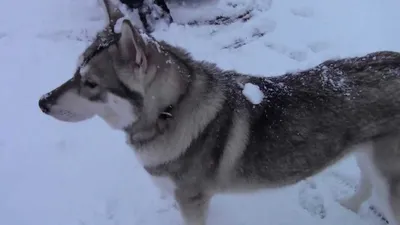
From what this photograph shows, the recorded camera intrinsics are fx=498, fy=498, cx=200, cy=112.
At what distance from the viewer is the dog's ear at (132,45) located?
7.87 ft

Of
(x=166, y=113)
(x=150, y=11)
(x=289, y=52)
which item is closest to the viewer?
(x=166, y=113)

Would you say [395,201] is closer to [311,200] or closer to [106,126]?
[311,200]

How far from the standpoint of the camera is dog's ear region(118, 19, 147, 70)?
2398 mm

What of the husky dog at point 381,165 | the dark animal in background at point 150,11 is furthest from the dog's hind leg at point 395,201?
the dark animal in background at point 150,11

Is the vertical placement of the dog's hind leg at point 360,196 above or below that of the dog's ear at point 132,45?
below

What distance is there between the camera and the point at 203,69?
302cm

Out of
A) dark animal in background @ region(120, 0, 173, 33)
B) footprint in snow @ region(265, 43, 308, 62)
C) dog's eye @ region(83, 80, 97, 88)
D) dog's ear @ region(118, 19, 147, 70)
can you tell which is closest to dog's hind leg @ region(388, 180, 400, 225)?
dog's ear @ region(118, 19, 147, 70)

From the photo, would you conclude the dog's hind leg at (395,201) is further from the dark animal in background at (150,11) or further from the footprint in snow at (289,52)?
the dark animal in background at (150,11)

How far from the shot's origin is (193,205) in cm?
319

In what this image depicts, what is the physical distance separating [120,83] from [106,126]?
1977mm

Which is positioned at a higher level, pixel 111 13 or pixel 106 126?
pixel 111 13

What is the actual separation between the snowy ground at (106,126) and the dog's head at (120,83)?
130cm

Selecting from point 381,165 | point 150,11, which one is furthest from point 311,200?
point 150,11

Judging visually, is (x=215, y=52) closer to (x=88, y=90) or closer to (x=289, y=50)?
(x=289, y=50)
